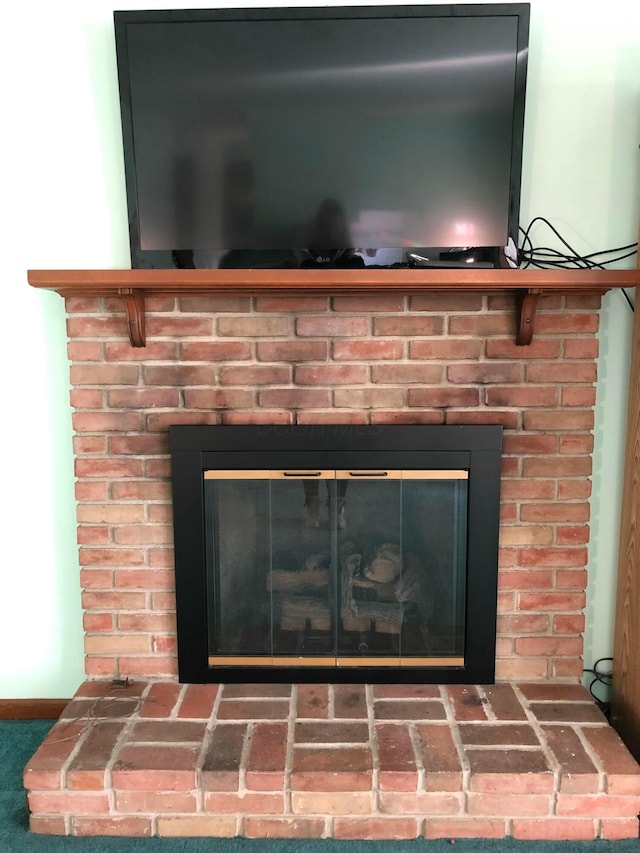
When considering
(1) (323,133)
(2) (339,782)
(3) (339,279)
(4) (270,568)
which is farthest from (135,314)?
(2) (339,782)

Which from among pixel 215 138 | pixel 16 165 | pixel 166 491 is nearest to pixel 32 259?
pixel 16 165

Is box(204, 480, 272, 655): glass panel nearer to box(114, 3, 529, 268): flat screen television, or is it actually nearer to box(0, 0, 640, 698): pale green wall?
box(0, 0, 640, 698): pale green wall

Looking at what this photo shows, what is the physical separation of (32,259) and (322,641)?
54.2 inches

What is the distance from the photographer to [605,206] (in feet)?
5.63

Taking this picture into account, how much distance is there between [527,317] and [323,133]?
71 centimetres

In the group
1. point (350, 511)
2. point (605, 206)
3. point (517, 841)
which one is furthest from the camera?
point (350, 511)

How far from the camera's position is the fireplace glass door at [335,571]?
1815mm

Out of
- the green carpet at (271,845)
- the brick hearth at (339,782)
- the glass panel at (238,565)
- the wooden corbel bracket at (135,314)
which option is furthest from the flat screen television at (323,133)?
the green carpet at (271,845)

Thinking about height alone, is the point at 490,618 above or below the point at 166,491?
below

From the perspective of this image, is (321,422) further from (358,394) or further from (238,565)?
(238,565)

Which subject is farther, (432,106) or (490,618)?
(490,618)

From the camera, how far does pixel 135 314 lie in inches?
66.3

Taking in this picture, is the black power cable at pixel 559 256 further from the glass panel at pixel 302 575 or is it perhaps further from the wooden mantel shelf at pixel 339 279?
the glass panel at pixel 302 575

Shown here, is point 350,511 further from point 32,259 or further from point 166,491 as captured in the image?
point 32,259
